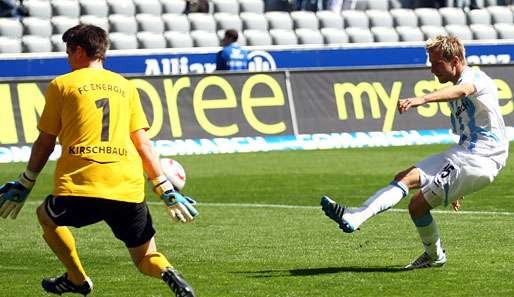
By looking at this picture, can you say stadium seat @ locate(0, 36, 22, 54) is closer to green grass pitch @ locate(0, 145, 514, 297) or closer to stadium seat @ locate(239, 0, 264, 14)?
stadium seat @ locate(239, 0, 264, 14)

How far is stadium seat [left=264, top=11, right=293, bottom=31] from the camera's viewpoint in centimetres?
2956

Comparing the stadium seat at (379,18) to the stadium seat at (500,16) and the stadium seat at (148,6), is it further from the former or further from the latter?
the stadium seat at (148,6)

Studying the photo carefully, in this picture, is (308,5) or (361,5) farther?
(361,5)

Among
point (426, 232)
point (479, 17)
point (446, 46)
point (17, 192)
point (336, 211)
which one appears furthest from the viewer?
point (479, 17)

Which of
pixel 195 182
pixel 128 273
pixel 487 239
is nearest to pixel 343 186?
pixel 195 182

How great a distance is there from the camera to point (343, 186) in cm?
1720

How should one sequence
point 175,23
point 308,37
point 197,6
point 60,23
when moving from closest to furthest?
point 60,23
point 175,23
point 197,6
point 308,37

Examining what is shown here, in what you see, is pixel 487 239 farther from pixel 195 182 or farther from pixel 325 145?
pixel 325 145

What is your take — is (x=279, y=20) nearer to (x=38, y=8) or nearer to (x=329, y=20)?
(x=329, y=20)

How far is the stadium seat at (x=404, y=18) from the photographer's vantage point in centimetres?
3123

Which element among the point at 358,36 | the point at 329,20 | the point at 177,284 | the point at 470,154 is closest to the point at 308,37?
the point at 329,20

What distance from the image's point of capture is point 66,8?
27266 millimetres

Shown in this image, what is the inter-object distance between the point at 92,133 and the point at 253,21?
21.6m

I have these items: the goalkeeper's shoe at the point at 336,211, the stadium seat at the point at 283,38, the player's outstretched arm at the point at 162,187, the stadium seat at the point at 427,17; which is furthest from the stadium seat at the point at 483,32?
the player's outstretched arm at the point at 162,187
